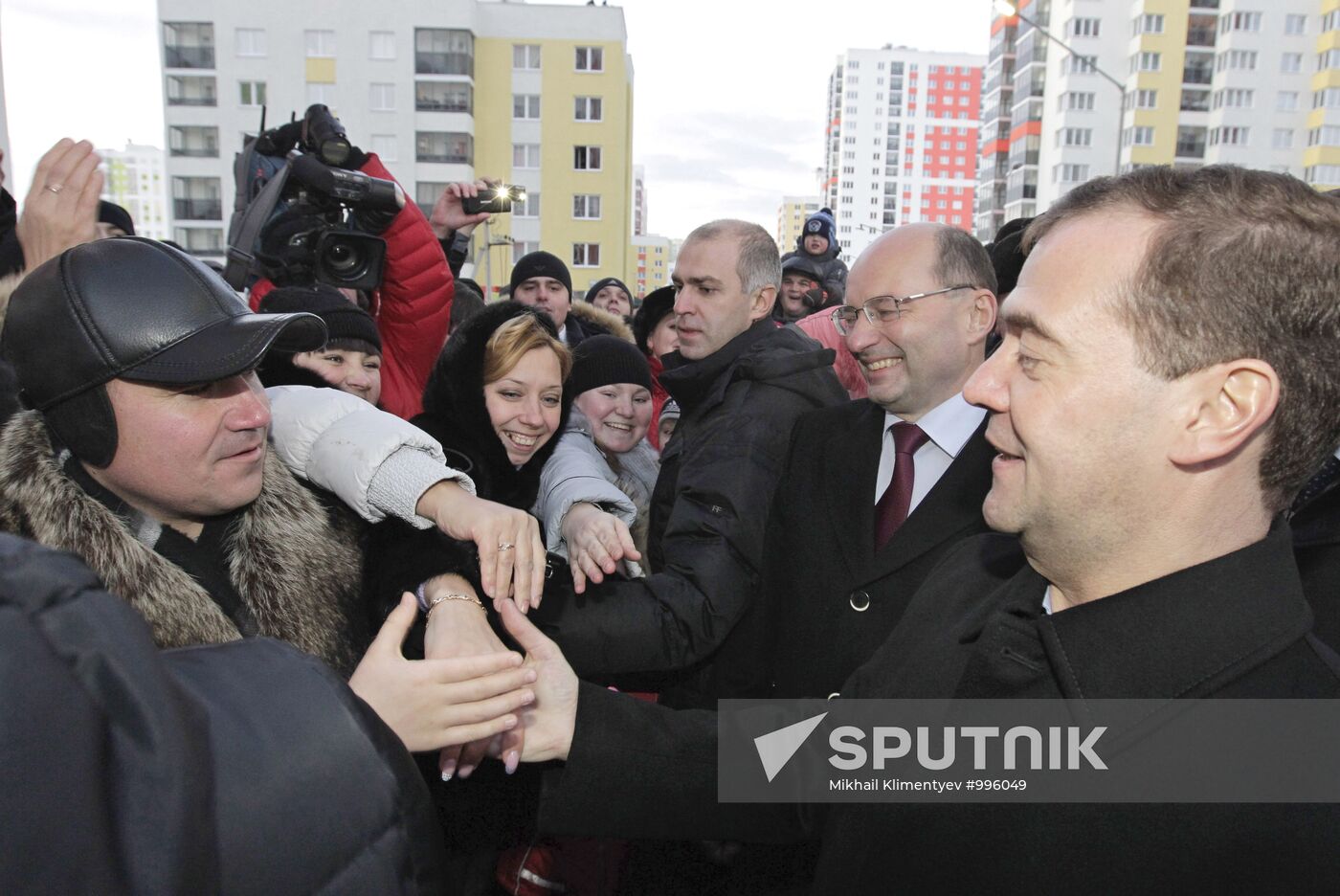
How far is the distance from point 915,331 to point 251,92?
47601 mm

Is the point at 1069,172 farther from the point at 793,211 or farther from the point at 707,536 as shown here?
the point at 793,211

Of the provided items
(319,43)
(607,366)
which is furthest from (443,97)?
(607,366)

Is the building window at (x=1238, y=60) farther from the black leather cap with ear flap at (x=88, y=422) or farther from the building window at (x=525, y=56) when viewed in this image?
the black leather cap with ear flap at (x=88, y=422)

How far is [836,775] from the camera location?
166cm

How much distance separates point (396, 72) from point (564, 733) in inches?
1829

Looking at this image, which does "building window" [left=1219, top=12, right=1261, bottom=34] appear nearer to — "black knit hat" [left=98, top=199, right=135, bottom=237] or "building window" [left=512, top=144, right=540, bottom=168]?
"building window" [left=512, top=144, right=540, bottom=168]

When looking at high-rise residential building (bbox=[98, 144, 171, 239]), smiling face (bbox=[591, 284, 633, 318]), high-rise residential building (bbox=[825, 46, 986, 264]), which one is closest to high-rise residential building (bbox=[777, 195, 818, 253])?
high-rise residential building (bbox=[825, 46, 986, 264])

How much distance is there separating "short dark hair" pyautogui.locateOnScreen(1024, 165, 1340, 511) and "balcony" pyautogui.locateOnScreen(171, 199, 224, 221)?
5029 cm

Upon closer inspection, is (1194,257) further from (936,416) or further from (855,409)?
(855,409)

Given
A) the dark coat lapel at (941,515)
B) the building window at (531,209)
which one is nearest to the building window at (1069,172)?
the building window at (531,209)

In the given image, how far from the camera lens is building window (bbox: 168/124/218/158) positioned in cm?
4300

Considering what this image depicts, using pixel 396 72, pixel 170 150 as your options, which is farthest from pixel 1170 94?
pixel 170 150

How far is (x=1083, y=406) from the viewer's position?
1.32 m

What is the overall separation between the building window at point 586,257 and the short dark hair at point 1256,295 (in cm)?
4231
